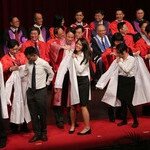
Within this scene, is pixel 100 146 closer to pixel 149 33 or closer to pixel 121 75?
pixel 121 75

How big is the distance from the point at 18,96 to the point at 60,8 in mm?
5828

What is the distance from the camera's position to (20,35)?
918 cm

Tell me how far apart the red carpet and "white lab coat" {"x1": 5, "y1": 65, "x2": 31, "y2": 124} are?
0.88 ft

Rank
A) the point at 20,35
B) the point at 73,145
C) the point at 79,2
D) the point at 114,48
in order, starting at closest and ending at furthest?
the point at 73,145 < the point at 114,48 < the point at 20,35 < the point at 79,2

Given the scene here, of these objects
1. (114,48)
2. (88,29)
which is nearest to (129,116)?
(114,48)

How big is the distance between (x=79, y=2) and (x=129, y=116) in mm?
5430

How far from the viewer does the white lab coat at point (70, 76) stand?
6547 millimetres

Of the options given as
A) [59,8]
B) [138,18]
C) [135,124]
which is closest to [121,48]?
[135,124]

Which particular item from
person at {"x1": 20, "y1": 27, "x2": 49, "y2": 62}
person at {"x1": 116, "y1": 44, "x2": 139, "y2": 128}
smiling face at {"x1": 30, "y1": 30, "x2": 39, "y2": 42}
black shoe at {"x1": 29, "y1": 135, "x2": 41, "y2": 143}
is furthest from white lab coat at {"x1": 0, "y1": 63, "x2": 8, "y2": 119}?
person at {"x1": 116, "y1": 44, "x2": 139, "y2": 128}

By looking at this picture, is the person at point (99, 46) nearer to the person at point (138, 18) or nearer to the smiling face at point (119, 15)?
the smiling face at point (119, 15)

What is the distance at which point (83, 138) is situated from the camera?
6.38m

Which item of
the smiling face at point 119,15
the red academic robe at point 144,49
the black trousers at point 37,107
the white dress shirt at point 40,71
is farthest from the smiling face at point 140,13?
the black trousers at point 37,107

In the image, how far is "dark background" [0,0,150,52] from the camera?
36.6 ft

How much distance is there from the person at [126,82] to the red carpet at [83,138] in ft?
0.75
